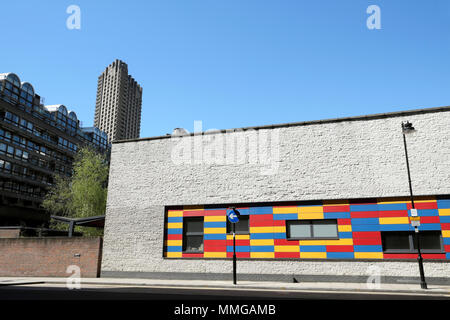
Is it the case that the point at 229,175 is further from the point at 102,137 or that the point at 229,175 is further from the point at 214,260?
the point at 102,137

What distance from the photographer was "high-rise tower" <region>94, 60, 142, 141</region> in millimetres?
177625

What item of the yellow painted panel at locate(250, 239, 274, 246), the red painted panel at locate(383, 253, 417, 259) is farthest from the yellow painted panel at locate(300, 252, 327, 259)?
the red painted panel at locate(383, 253, 417, 259)

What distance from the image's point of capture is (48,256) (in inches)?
785

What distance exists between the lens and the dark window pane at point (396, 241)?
15.6 metres

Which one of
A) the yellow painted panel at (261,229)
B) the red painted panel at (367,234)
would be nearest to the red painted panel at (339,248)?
the red painted panel at (367,234)

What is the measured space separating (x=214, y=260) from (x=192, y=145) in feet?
21.4

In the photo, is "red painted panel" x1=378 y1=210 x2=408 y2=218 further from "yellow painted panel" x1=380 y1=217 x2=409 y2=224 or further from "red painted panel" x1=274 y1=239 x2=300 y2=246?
"red painted panel" x1=274 y1=239 x2=300 y2=246

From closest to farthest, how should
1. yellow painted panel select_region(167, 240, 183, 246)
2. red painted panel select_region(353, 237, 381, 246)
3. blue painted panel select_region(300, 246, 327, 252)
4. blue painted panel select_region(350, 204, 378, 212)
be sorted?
red painted panel select_region(353, 237, 381, 246) → blue painted panel select_region(350, 204, 378, 212) → blue painted panel select_region(300, 246, 327, 252) → yellow painted panel select_region(167, 240, 183, 246)

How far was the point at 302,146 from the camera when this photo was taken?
17766 millimetres

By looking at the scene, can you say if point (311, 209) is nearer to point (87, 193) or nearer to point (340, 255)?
point (340, 255)

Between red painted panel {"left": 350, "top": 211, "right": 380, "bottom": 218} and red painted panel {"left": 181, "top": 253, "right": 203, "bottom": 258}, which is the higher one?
red painted panel {"left": 350, "top": 211, "right": 380, "bottom": 218}

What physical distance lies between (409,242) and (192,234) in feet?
35.1

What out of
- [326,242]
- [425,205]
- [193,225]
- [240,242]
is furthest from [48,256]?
[425,205]

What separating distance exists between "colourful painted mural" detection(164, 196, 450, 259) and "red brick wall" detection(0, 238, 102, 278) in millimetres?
4449
